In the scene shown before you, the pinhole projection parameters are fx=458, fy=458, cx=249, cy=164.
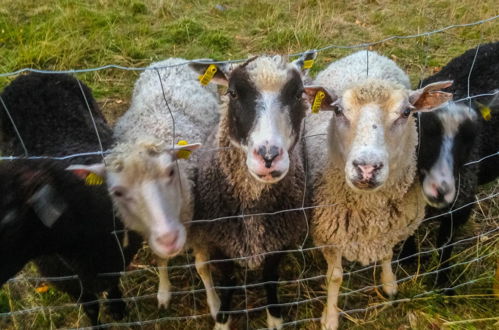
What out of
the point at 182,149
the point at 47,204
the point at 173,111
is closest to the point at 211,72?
the point at 182,149

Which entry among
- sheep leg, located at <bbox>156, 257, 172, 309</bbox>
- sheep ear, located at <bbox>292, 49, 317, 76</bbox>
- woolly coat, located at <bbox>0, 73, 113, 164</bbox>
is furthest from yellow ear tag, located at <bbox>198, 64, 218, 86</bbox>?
sheep leg, located at <bbox>156, 257, 172, 309</bbox>

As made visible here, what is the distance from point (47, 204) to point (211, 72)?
1061 millimetres

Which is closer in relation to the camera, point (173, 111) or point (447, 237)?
point (447, 237)

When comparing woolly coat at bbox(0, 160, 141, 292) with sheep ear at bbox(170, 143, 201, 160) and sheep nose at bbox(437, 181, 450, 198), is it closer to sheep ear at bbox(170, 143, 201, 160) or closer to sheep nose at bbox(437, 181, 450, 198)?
sheep ear at bbox(170, 143, 201, 160)

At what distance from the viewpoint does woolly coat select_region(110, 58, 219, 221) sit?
3131mm

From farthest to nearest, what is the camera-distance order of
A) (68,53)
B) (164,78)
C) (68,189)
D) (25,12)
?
1. (25,12)
2. (68,53)
3. (164,78)
4. (68,189)

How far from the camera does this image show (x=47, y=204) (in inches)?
80.5

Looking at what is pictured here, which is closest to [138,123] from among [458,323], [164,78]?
[164,78]

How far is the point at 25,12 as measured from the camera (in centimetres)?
620

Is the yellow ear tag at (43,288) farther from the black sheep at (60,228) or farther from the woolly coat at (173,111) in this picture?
the woolly coat at (173,111)

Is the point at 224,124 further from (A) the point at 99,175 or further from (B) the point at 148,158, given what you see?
(A) the point at 99,175

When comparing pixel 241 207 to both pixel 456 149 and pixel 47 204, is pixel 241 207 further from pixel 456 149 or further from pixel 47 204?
pixel 456 149

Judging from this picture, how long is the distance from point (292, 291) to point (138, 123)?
5.32 ft

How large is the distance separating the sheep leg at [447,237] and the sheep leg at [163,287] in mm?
1807
